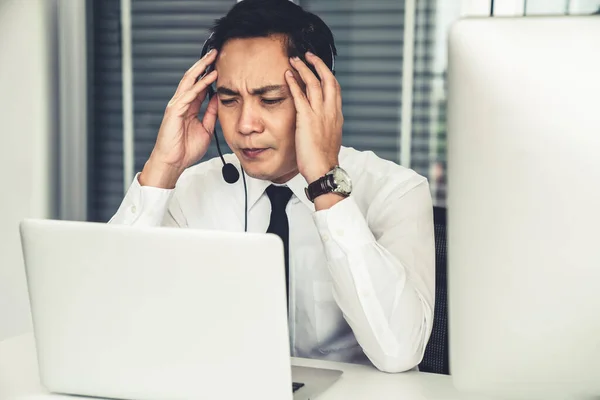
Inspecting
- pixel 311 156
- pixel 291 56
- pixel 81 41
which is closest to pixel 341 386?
pixel 311 156

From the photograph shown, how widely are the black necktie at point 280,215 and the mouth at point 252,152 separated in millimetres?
126

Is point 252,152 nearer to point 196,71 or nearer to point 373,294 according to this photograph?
point 196,71

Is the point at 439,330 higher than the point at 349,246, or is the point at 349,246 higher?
the point at 349,246

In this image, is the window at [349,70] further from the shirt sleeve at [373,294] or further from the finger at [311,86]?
the shirt sleeve at [373,294]

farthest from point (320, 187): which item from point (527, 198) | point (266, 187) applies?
point (527, 198)

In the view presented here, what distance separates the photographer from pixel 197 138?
1.70m

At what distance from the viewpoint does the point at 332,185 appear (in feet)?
4.25

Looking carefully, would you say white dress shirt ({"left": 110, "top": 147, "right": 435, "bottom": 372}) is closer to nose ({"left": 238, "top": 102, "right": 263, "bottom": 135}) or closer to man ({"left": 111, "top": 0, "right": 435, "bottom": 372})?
man ({"left": 111, "top": 0, "right": 435, "bottom": 372})

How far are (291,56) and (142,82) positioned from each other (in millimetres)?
1729

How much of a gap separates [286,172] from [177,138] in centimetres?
28

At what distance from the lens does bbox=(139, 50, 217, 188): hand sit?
5.27 feet

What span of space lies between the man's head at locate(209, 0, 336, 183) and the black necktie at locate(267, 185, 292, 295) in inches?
1.8

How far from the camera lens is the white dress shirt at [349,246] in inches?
47.9

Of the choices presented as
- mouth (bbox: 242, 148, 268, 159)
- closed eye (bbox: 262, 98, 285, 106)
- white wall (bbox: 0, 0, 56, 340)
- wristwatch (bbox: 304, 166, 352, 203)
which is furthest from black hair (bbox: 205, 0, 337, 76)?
white wall (bbox: 0, 0, 56, 340)
